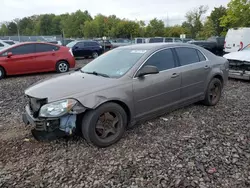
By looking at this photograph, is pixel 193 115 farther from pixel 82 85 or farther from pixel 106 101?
pixel 82 85

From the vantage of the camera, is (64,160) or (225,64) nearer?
(64,160)

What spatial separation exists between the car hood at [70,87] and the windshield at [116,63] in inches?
10.6

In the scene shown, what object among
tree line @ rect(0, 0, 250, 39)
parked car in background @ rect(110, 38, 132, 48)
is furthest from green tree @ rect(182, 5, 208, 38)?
parked car in background @ rect(110, 38, 132, 48)

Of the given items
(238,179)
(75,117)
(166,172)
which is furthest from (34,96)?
(238,179)

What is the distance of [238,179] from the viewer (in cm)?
267

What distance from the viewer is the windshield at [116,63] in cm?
378

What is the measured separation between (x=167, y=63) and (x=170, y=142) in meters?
1.52

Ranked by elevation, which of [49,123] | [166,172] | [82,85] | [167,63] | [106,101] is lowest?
[166,172]

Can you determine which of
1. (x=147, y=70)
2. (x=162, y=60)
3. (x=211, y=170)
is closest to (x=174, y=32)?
(x=162, y=60)

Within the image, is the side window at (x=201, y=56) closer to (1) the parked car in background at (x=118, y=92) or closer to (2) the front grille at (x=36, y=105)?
(1) the parked car in background at (x=118, y=92)

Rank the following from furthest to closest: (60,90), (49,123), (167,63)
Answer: (167,63), (60,90), (49,123)

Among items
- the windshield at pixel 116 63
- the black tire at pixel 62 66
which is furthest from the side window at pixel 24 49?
the windshield at pixel 116 63

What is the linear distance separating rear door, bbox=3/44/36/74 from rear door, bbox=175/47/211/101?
689 cm

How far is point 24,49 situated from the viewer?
910 centimetres
